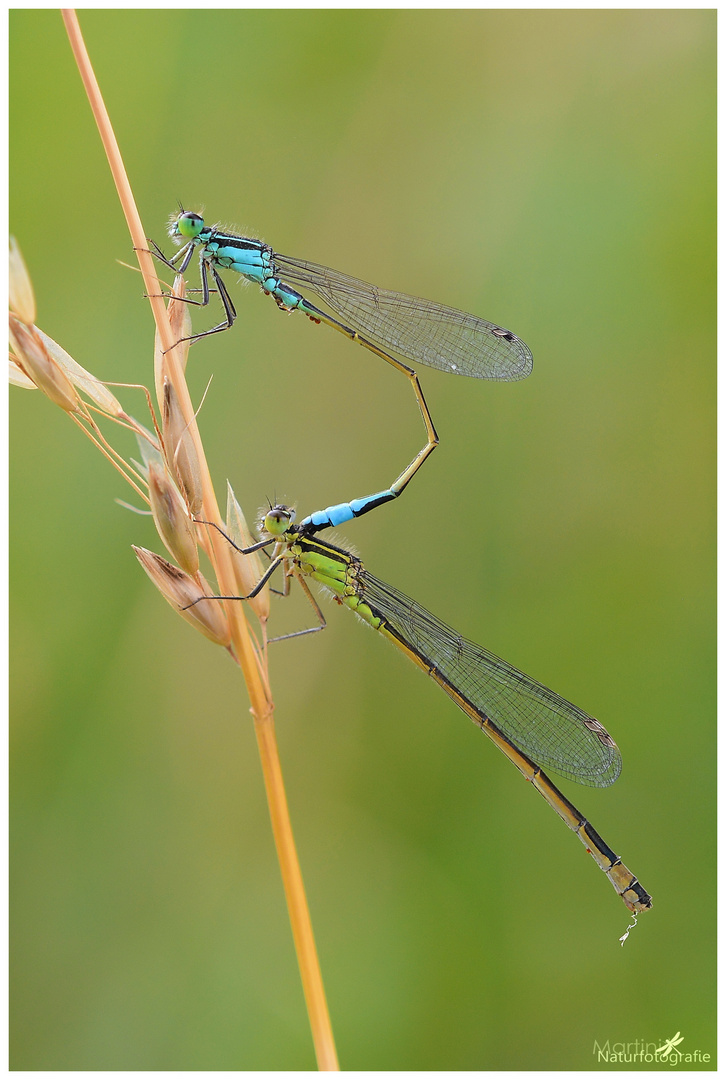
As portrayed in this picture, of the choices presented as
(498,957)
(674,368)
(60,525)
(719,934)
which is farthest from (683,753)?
(60,525)

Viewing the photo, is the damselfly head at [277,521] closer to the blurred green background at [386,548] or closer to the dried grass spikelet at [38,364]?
the blurred green background at [386,548]

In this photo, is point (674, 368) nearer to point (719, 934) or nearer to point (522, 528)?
point (522, 528)

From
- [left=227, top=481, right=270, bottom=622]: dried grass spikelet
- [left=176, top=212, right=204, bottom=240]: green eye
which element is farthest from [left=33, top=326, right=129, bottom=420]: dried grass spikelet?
[left=176, top=212, right=204, bottom=240]: green eye

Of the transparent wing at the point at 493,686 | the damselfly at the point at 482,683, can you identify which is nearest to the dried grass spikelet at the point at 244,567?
the damselfly at the point at 482,683

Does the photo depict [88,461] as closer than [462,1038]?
No

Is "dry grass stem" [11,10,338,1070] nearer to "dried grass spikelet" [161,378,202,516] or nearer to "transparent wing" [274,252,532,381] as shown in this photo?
"dried grass spikelet" [161,378,202,516]

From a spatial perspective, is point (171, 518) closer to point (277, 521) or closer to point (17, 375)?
point (17, 375)

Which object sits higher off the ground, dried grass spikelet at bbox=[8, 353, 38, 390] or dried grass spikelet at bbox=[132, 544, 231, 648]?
dried grass spikelet at bbox=[8, 353, 38, 390]
